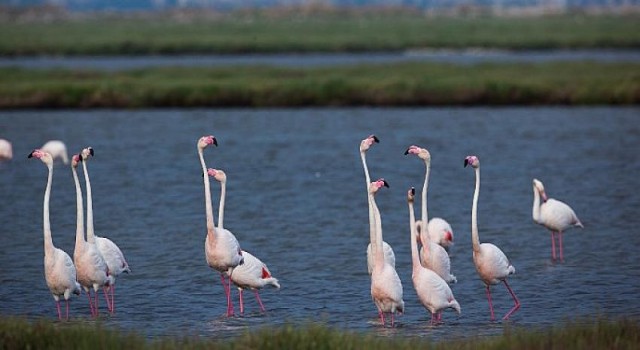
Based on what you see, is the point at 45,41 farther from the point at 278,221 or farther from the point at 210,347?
the point at 210,347

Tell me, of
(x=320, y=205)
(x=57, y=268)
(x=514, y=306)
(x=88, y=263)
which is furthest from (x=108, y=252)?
(x=320, y=205)

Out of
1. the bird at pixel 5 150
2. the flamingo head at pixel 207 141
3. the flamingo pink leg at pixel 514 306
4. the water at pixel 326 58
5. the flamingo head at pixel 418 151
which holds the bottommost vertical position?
the flamingo pink leg at pixel 514 306

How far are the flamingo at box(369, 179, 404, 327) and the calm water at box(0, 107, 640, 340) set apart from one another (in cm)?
29

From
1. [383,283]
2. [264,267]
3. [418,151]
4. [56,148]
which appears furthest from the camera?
[56,148]

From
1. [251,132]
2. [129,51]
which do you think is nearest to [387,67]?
[251,132]

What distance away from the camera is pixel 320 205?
2322cm

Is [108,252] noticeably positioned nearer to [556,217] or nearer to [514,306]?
[514,306]

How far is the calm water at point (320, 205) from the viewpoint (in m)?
15.2

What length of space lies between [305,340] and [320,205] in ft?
40.3

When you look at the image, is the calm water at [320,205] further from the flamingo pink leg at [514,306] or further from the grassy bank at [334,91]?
the grassy bank at [334,91]

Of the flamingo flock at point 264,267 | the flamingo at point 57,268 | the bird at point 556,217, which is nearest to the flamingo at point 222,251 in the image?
the flamingo flock at point 264,267

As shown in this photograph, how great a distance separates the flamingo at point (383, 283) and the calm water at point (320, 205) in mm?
287

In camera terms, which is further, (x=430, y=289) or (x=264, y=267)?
(x=264, y=267)

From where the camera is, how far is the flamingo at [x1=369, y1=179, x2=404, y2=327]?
13.4 meters
